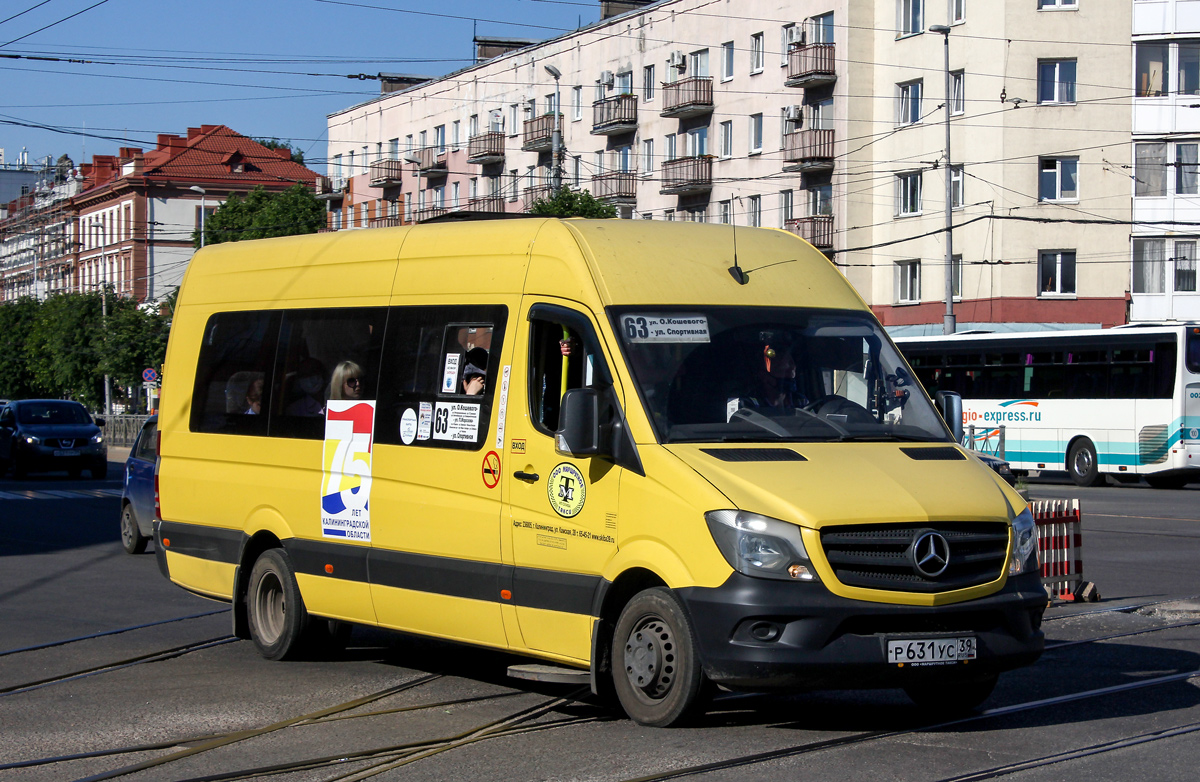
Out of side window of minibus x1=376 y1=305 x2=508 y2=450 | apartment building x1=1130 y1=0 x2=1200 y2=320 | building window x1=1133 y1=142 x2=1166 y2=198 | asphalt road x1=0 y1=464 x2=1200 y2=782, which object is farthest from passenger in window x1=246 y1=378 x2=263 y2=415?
building window x1=1133 y1=142 x2=1166 y2=198

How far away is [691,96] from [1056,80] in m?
14.3

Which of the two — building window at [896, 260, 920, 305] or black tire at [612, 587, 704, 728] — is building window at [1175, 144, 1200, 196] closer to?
building window at [896, 260, 920, 305]

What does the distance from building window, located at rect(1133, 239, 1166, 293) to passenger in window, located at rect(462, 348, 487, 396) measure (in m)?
42.5

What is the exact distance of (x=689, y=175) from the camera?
188ft

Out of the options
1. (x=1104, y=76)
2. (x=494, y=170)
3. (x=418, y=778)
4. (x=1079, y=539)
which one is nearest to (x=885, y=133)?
(x=1104, y=76)

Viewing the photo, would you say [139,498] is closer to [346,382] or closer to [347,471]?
[346,382]

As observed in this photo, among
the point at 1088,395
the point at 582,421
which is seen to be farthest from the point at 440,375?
the point at 1088,395

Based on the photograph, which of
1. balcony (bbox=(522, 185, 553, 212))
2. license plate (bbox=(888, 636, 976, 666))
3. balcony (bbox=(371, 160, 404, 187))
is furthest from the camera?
balcony (bbox=(371, 160, 404, 187))

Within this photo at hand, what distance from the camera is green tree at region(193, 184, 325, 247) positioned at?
90312 mm

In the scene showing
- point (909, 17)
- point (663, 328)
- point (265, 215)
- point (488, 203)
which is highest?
point (909, 17)

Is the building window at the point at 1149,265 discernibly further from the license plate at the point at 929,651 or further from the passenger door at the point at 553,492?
the license plate at the point at 929,651

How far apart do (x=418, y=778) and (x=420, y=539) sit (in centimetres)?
236

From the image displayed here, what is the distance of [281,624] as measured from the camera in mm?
9852

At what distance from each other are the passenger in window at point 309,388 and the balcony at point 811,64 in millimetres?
43252
